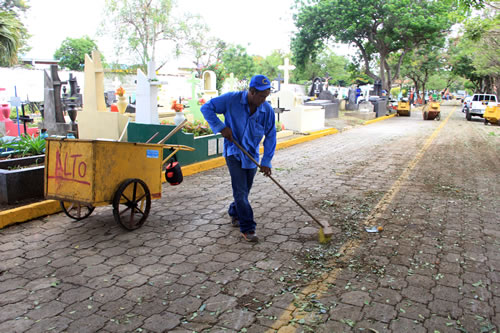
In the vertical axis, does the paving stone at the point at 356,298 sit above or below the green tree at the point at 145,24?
below

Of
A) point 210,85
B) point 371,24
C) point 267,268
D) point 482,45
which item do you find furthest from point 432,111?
point 267,268

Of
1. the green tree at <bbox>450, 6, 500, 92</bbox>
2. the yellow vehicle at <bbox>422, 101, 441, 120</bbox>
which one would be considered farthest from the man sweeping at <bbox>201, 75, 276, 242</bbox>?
the yellow vehicle at <bbox>422, 101, 441, 120</bbox>

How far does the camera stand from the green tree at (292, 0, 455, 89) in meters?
27.1

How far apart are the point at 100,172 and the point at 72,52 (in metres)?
45.9

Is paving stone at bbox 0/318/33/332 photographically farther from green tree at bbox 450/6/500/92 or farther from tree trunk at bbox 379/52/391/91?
tree trunk at bbox 379/52/391/91

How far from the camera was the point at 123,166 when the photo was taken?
4.37 metres

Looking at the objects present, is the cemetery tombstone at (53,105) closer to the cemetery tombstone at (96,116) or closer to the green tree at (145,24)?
the cemetery tombstone at (96,116)

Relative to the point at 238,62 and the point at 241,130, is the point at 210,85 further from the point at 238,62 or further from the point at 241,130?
the point at 238,62

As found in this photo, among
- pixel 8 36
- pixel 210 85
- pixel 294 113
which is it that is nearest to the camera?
pixel 8 36

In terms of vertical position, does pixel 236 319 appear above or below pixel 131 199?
below

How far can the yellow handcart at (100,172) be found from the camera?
13.4ft

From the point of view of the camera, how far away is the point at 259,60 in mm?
58719

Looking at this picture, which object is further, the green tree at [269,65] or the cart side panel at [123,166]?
the green tree at [269,65]

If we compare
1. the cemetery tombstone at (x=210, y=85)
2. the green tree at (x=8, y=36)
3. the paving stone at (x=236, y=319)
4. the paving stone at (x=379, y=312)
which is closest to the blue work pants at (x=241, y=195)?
the paving stone at (x=236, y=319)
